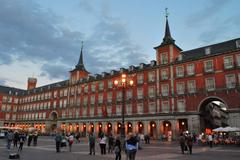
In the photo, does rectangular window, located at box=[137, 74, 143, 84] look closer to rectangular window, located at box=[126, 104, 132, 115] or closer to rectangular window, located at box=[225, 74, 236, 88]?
rectangular window, located at box=[126, 104, 132, 115]

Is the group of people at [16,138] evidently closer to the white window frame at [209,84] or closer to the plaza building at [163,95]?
the plaza building at [163,95]

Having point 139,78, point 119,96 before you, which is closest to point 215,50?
point 139,78

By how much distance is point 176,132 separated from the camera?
39.4 meters

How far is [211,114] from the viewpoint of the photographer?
46156mm

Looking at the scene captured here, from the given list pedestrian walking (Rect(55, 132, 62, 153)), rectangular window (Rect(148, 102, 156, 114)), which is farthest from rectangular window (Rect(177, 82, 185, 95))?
pedestrian walking (Rect(55, 132, 62, 153))

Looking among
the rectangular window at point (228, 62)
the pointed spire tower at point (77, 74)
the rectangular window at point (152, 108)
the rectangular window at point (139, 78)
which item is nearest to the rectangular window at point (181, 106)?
the rectangular window at point (152, 108)

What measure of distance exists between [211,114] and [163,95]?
1191 centimetres

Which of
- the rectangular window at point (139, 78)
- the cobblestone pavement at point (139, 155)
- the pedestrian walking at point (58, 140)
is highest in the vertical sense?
the rectangular window at point (139, 78)

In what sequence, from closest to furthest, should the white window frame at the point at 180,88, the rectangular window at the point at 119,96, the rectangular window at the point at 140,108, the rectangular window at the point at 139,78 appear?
Answer: 1. the white window frame at the point at 180,88
2. the rectangular window at the point at 140,108
3. the rectangular window at the point at 139,78
4. the rectangular window at the point at 119,96

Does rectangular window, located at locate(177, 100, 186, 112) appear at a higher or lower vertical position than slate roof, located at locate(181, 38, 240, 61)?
lower

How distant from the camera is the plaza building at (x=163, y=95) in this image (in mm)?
36125

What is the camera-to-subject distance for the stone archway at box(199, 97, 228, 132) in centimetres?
3753

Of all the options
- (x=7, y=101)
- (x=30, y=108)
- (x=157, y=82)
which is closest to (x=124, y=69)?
(x=157, y=82)

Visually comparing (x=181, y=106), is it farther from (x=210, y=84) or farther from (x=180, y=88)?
(x=210, y=84)
